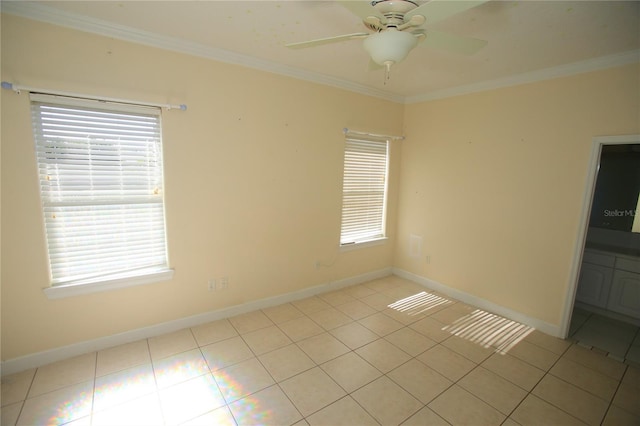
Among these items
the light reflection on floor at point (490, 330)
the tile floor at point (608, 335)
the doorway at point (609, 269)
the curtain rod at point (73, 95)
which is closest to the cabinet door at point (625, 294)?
the doorway at point (609, 269)

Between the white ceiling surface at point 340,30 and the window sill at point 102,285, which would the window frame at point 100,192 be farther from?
the white ceiling surface at point 340,30

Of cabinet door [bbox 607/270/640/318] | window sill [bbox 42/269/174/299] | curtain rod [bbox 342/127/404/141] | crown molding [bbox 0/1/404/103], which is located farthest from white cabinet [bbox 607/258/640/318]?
window sill [bbox 42/269/174/299]

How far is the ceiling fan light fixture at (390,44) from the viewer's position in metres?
1.46

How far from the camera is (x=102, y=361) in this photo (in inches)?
90.5

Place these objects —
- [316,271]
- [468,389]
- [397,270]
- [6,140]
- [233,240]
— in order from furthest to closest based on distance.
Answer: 1. [397,270]
2. [316,271]
3. [233,240]
4. [468,389]
5. [6,140]

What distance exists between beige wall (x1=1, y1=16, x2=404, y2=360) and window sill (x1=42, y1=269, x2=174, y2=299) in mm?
58

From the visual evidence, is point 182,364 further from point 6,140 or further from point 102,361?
point 6,140

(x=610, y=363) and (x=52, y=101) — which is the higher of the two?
(x=52, y=101)

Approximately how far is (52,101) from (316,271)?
2867mm

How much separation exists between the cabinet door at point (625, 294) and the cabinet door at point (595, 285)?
0.05 metres

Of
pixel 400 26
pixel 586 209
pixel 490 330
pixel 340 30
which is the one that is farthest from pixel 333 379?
pixel 586 209

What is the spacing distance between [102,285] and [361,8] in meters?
2.69

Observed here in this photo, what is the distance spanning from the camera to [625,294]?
315 cm

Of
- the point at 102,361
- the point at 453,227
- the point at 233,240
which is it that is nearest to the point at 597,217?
the point at 453,227
